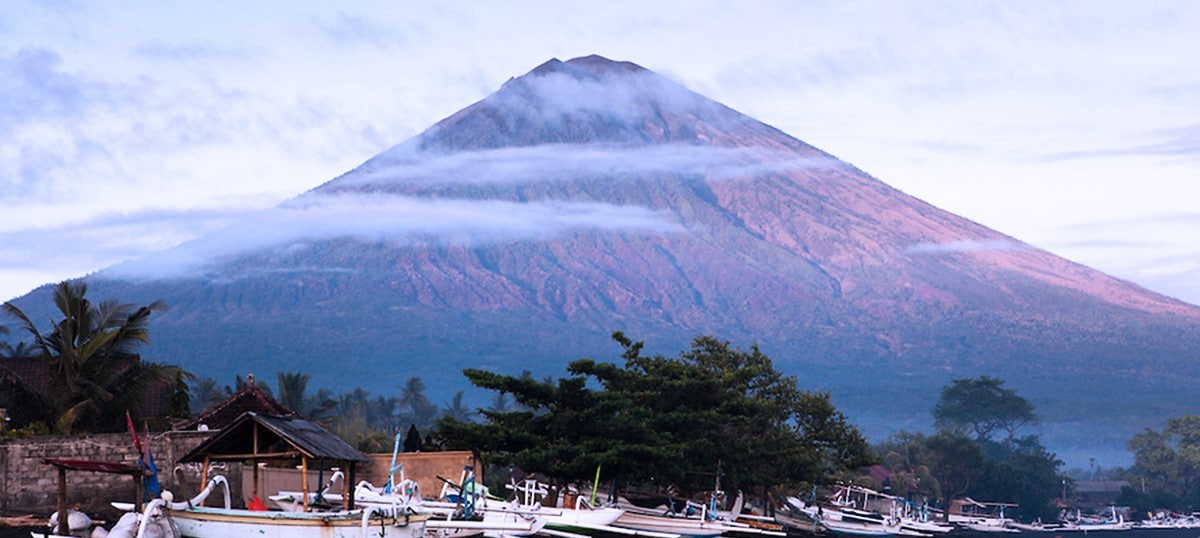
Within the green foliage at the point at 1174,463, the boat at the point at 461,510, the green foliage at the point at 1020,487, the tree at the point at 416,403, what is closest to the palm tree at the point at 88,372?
the boat at the point at 461,510

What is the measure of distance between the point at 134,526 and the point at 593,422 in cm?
2074

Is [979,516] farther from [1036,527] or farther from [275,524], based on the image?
[275,524]

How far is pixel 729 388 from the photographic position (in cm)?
5822

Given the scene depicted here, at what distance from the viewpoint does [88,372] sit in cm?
4900

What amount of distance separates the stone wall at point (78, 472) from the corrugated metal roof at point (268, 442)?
594cm

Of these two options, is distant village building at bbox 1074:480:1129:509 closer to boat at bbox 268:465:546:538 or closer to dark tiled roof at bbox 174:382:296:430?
dark tiled roof at bbox 174:382:296:430

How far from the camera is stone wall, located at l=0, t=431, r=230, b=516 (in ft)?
125

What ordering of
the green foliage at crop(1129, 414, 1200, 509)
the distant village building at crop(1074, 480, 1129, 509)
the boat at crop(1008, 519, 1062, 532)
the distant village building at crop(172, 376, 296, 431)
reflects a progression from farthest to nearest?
1. the green foliage at crop(1129, 414, 1200, 509)
2. the distant village building at crop(1074, 480, 1129, 509)
3. the boat at crop(1008, 519, 1062, 532)
4. the distant village building at crop(172, 376, 296, 431)

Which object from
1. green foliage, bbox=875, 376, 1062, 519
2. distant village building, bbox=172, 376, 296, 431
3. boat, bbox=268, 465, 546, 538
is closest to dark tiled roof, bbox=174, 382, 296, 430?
distant village building, bbox=172, 376, 296, 431

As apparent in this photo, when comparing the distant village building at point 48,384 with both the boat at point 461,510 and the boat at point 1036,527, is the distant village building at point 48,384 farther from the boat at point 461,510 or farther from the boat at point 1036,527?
the boat at point 1036,527

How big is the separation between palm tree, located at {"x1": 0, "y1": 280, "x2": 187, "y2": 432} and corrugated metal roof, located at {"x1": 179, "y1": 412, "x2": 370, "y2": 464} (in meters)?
16.1

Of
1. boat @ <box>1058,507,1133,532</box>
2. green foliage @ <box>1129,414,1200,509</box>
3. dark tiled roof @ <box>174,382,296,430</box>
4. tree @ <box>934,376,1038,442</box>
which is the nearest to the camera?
dark tiled roof @ <box>174,382,296,430</box>

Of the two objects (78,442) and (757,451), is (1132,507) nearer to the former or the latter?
(757,451)

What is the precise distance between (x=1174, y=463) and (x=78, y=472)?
129 meters
